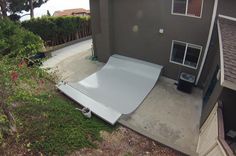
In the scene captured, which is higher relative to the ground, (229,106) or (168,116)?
(229,106)

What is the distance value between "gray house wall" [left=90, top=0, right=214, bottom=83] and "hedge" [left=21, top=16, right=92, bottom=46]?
456 centimetres

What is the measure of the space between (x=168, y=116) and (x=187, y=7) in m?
5.88

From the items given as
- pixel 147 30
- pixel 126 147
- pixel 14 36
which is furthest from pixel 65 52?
pixel 126 147

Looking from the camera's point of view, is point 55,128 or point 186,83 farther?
point 186,83

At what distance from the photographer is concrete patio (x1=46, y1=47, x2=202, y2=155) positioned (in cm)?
833

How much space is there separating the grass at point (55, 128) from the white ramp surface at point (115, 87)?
0.85 metres

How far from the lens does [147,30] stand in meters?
12.1

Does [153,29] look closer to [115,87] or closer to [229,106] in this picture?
[115,87]

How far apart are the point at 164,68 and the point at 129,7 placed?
4490 millimetres

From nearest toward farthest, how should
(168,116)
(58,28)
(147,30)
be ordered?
(168,116) → (147,30) → (58,28)

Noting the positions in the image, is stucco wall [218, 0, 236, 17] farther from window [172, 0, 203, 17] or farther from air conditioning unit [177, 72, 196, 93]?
air conditioning unit [177, 72, 196, 93]

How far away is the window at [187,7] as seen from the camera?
9.95 metres

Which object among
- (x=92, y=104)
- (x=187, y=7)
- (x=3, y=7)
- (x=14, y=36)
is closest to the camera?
(x=92, y=104)

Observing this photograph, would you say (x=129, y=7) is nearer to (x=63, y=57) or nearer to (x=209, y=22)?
(x=209, y=22)
